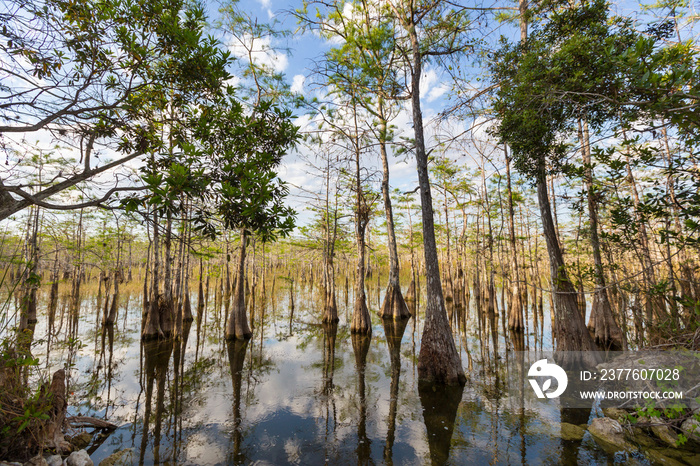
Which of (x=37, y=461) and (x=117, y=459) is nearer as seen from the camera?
(x=37, y=461)

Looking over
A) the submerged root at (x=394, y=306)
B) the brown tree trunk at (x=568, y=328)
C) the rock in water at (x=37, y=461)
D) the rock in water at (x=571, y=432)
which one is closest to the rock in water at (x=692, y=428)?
the rock in water at (x=571, y=432)

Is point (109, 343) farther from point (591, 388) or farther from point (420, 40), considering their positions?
point (591, 388)

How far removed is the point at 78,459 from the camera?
3.89m

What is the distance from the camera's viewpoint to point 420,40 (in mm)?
7441

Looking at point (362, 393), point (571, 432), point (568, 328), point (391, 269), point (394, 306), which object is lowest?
point (571, 432)

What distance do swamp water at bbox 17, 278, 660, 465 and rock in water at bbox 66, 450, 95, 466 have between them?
0.36m

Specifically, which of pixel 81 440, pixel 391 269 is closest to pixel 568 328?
pixel 391 269

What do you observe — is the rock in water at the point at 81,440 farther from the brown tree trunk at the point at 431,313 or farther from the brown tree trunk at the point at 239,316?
the brown tree trunk at the point at 431,313

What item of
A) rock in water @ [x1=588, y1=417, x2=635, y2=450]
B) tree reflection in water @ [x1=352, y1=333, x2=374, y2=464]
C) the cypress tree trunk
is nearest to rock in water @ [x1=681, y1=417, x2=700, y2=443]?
rock in water @ [x1=588, y1=417, x2=635, y2=450]

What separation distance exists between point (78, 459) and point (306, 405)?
3553 mm

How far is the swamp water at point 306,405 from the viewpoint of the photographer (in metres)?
4.39

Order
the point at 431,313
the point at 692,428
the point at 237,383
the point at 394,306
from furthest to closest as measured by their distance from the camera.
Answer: the point at 394,306, the point at 237,383, the point at 431,313, the point at 692,428

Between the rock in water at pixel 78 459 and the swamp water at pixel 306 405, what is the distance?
36 cm

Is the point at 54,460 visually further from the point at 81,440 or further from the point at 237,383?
the point at 237,383
